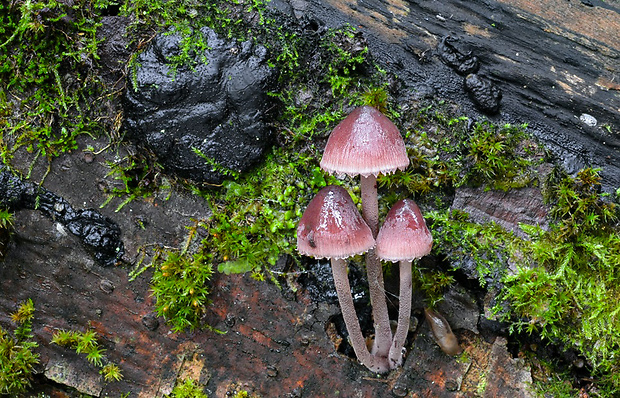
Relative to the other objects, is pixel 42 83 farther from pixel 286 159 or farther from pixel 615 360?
pixel 615 360

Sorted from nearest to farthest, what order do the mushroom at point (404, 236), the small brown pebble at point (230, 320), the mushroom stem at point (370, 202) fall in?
the mushroom at point (404, 236) → the mushroom stem at point (370, 202) → the small brown pebble at point (230, 320)

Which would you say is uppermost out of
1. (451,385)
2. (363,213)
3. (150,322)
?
(363,213)

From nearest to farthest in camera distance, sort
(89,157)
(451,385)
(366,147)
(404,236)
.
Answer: (366,147) → (404,236) → (451,385) → (89,157)

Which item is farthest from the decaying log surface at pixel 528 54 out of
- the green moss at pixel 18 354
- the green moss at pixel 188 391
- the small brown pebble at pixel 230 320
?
the green moss at pixel 18 354

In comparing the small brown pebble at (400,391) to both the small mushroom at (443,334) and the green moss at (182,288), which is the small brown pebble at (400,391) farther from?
the green moss at (182,288)

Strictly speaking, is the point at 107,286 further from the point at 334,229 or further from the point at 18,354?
the point at 334,229

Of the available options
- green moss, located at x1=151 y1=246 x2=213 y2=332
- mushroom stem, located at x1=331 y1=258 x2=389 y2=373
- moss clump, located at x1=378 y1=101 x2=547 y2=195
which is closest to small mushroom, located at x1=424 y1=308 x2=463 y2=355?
mushroom stem, located at x1=331 y1=258 x2=389 y2=373

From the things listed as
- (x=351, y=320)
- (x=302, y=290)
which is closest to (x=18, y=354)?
(x=302, y=290)

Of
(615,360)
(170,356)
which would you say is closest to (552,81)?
(615,360)

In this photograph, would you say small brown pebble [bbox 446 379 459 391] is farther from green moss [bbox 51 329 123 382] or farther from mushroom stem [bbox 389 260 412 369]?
green moss [bbox 51 329 123 382]
